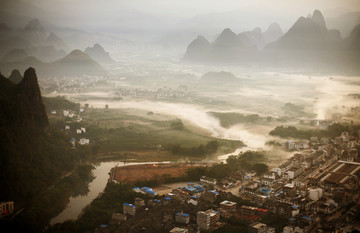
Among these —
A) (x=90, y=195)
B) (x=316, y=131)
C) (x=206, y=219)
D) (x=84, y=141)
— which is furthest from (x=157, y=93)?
(x=206, y=219)

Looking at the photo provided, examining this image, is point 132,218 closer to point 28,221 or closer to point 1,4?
point 28,221

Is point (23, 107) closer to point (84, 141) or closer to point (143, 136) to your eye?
point (84, 141)

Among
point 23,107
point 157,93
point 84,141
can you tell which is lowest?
point 84,141

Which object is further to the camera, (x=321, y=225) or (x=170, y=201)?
(x=170, y=201)

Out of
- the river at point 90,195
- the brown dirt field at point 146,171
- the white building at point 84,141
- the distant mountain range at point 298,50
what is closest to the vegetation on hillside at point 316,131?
the brown dirt field at point 146,171

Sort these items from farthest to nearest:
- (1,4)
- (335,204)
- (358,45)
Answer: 1. (358,45)
2. (1,4)
3. (335,204)

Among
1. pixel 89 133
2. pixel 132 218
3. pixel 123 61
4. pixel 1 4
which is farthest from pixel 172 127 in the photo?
pixel 123 61

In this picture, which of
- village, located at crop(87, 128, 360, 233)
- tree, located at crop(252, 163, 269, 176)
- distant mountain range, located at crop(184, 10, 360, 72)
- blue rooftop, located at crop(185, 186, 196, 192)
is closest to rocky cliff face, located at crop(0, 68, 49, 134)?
village, located at crop(87, 128, 360, 233)
